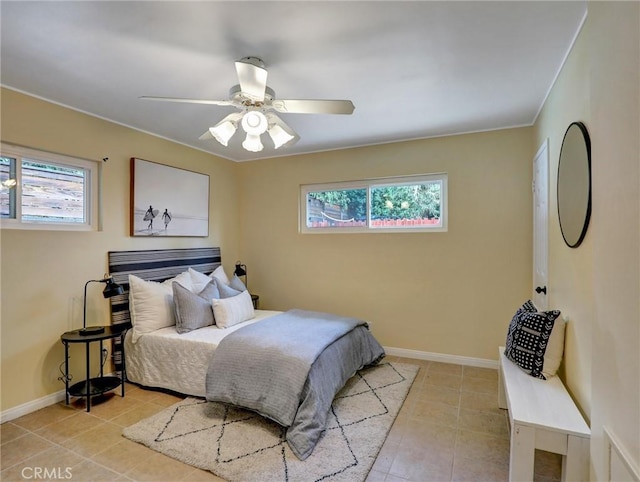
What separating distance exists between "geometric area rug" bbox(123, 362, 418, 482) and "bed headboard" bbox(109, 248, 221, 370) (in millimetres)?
1084

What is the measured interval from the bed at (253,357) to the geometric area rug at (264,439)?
122 mm

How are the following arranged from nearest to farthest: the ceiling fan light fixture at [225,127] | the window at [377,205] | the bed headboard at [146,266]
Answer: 1. the ceiling fan light fixture at [225,127]
2. the bed headboard at [146,266]
3. the window at [377,205]

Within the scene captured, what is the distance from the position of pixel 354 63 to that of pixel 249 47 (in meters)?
0.65

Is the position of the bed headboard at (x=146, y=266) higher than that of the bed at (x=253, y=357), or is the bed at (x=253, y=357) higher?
the bed headboard at (x=146, y=266)

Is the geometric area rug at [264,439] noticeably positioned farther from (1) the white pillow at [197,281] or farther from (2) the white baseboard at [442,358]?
(1) the white pillow at [197,281]

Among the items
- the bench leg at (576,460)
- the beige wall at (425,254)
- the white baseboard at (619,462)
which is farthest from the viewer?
the beige wall at (425,254)

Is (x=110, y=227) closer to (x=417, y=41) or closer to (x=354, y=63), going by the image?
(x=354, y=63)

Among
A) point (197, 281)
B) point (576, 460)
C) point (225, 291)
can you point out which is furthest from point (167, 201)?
point (576, 460)

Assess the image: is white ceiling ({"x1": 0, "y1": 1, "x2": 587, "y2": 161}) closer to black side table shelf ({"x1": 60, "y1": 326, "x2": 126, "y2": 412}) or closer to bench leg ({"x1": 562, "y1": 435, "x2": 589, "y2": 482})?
black side table shelf ({"x1": 60, "y1": 326, "x2": 126, "y2": 412})

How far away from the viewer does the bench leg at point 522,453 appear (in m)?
1.59

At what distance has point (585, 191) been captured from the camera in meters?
1.68

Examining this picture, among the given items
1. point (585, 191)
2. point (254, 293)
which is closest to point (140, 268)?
point (254, 293)

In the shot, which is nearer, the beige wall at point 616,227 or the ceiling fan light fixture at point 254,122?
the beige wall at point 616,227

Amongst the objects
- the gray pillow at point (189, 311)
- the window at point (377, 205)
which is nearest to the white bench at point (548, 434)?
the window at point (377, 205)
